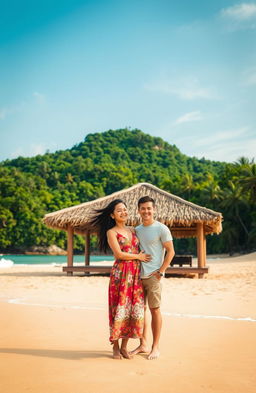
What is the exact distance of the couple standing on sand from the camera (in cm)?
341

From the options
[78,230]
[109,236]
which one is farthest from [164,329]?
[78,230]

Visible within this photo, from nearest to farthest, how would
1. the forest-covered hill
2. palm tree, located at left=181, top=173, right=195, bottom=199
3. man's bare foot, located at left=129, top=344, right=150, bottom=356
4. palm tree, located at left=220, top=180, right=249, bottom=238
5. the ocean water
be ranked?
man's bare foot, located at left=129, top=344, right=150, bottom=356
the ocean water
palm tree, located at left=220, top=180, right=249, bottom=238
the forest-covered hill
palm tree, located at left=181, top=173, right=195, bottom=199

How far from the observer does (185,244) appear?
51500mm

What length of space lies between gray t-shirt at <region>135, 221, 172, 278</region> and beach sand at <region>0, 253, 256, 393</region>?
77 cm

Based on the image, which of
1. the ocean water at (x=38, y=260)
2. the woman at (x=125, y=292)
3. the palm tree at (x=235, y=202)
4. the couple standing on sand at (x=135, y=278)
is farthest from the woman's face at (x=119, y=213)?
the palm tree at (x=235, y=202)

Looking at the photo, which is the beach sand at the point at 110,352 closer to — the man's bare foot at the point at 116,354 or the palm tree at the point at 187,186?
the man's bare foot at the point at 116,354

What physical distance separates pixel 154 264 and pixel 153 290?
0.73 feet

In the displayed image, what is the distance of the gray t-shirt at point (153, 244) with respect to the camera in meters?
3.48

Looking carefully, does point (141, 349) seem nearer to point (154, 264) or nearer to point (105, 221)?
point (154, 264)

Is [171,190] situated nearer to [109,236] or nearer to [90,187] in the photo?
[90,187]

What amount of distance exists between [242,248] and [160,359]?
1656 inches

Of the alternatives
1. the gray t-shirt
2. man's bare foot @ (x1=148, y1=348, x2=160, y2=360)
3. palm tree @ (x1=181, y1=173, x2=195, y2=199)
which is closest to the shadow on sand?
man's bare foot @ (x1=148, y1=348, x2=160, y2=360)

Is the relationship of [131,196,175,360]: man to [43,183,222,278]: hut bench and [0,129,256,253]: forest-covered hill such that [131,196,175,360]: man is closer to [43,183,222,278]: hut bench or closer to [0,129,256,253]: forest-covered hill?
[43,183,222,278]: hut bench

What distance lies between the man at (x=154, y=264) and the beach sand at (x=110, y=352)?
0.21 meters
